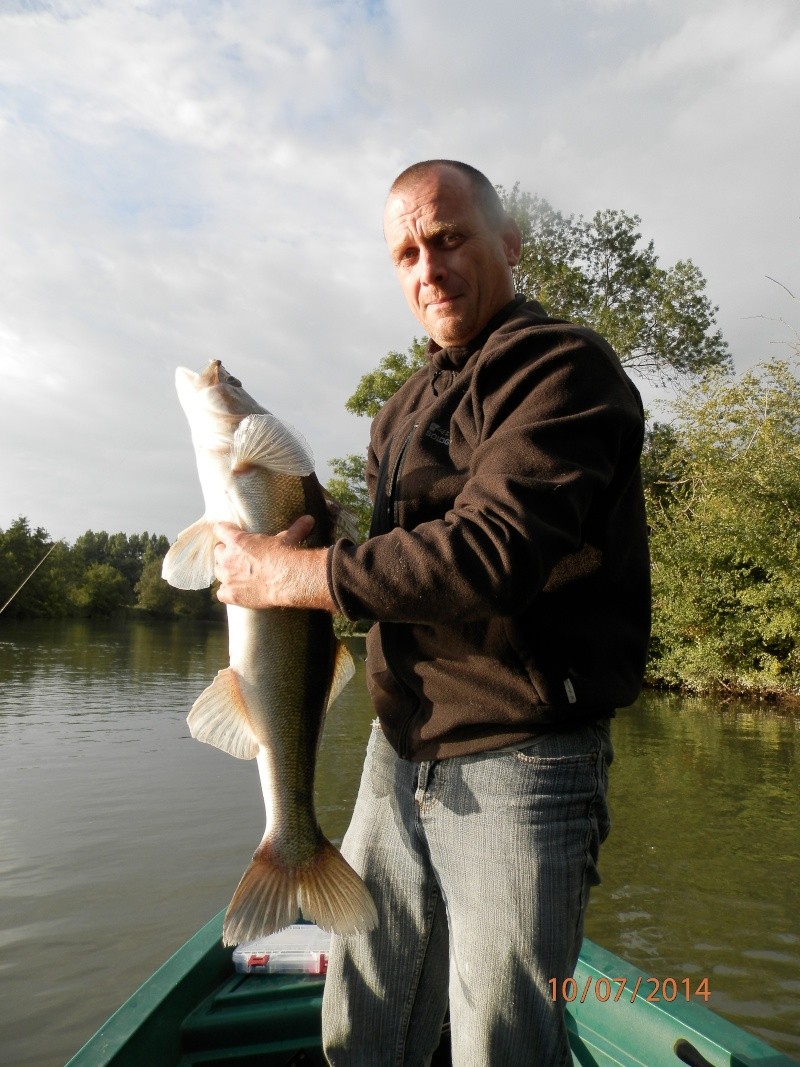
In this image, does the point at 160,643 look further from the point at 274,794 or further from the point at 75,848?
the point at 274,794

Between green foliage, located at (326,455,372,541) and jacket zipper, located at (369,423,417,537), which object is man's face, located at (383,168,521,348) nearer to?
jacket zipper, located at (369,423,417,537)

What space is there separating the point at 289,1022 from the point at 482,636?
2169 mm

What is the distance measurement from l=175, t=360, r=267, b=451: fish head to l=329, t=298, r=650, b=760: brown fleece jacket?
538mm

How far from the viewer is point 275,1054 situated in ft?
10.3

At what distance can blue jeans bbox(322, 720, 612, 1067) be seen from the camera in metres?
1.86

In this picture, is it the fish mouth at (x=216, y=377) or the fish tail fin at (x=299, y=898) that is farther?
the fish mouth at (x=216, y=377)

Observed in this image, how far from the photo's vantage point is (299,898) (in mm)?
2213

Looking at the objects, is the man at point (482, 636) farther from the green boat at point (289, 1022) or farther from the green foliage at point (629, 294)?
the green foliage at point (629, 294)

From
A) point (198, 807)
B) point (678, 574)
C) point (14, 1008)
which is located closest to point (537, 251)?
point (678, 574)

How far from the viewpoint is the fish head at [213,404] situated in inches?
96.6

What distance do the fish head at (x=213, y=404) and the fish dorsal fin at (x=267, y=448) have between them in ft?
0.38

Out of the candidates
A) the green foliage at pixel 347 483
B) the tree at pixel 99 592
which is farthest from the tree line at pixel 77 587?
the green foliage at pixel 347 483

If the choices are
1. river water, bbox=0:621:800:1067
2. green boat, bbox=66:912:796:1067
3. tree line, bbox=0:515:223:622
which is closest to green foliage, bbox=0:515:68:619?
tree line, bbox=0:515:223:622

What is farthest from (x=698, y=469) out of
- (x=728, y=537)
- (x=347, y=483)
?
(x=347, y=483)
